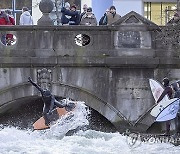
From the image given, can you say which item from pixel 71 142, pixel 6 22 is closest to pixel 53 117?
pixel 71 142

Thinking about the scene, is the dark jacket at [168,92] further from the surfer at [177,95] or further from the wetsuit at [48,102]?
the wetsuit at [48,102]

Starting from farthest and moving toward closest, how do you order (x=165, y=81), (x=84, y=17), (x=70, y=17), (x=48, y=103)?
1. (x=70, y=17)
2. (x=84, y=17)
3. (x=48, y=103)
4. (x=165, y=81)

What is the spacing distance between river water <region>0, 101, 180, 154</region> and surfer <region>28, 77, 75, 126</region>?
0.98ft

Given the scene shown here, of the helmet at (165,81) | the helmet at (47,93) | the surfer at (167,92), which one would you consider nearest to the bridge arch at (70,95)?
the helmet at (47,93)

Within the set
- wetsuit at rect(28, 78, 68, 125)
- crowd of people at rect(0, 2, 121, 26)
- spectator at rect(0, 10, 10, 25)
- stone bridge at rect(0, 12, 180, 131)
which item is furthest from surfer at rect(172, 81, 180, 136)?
spectator at rect(0, 10, 10, 25)

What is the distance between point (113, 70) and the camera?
2295cm

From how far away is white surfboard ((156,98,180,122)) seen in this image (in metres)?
21.6

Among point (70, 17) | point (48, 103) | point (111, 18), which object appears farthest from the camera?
point (70, 17)

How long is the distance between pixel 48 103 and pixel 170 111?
3542 mm

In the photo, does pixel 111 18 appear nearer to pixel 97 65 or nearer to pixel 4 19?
pixel 97 65

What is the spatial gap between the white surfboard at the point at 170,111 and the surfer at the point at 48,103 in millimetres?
2802

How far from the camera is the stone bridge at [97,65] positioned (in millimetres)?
22750

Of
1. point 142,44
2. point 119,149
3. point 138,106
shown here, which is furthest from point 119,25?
point 119,149

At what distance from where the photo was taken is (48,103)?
2298 centimetres
